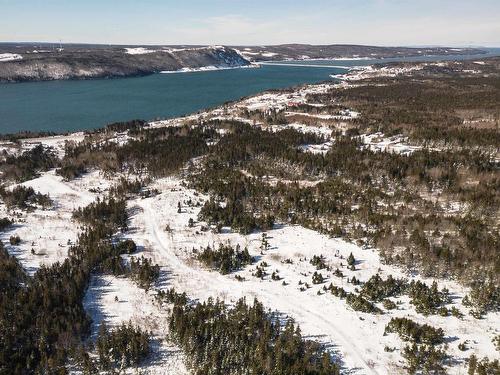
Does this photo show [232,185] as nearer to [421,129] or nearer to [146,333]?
[146,333]

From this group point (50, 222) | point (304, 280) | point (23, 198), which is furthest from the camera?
point (23, 198)

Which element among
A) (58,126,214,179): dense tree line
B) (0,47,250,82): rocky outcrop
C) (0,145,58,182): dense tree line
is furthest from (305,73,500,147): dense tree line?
(0,47,250,82): rocky outcrop

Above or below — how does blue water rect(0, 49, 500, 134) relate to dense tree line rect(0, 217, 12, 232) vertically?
above

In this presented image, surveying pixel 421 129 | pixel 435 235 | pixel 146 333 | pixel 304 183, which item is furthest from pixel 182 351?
pixel 421 129

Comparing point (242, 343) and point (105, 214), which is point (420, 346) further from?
point (105, 214)

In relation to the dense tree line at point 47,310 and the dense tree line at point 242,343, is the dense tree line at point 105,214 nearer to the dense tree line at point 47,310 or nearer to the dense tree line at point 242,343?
the dense tree line at point 47,310

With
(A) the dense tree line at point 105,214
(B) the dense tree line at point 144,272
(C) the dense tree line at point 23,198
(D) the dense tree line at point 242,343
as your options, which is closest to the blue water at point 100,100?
(C) the dense tree line at point 23,198

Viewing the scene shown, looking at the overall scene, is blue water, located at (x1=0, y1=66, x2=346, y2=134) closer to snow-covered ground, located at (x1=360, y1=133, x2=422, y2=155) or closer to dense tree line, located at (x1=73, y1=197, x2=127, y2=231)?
dense tree line, located at (x1=73, y1=197, x2=127, y2=231)

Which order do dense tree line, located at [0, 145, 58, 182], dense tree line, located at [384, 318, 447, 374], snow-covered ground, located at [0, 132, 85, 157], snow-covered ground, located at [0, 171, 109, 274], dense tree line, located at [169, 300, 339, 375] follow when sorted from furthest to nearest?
snow-covered ground, located at [0, 132, 85, 157]
dense tree line, located at [0, 145, 58, 182]
snow-covered ground, located at [0, 171, 109, 274]
dense tree line, located at [384, 318, 447, 374]
dense tree line, located at [169, 300, 339, 375]

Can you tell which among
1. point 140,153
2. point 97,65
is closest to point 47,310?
point 140,153
